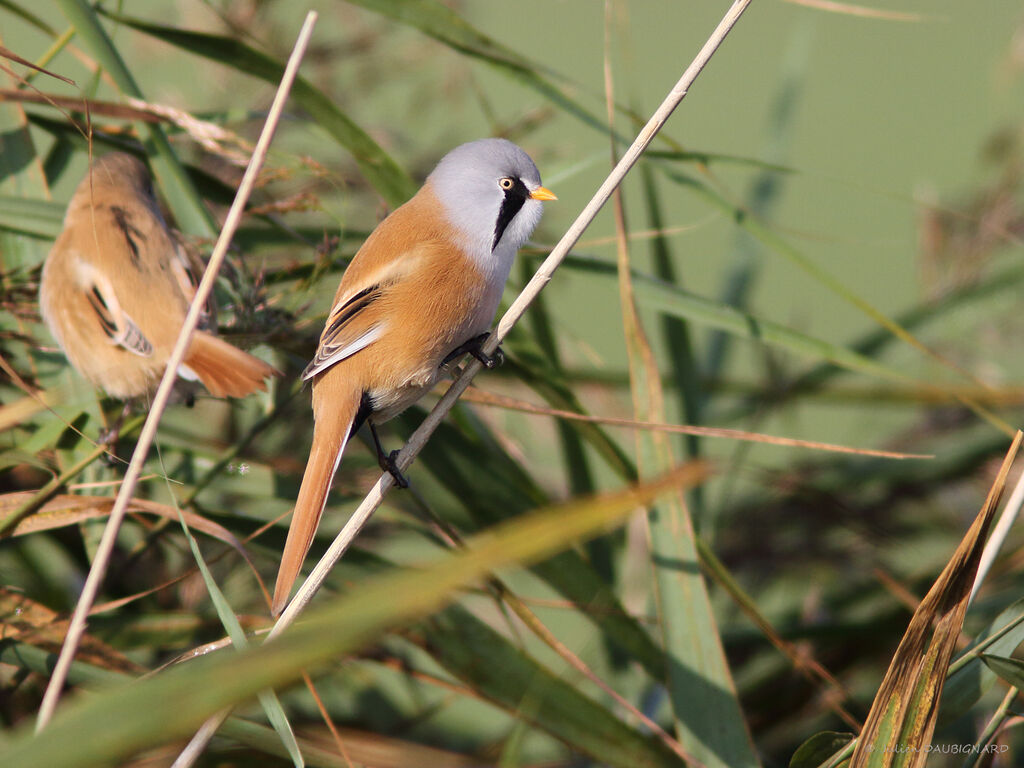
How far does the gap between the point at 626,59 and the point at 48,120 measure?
3.63 ft

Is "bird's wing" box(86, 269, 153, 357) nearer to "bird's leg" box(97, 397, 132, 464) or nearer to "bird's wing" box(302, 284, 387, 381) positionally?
"bird's leg" box(97, 397, 132, 464)

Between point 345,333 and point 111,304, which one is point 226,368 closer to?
point 345,333

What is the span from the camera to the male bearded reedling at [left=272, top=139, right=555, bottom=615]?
1.32 metres

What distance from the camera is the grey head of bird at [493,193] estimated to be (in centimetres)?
146

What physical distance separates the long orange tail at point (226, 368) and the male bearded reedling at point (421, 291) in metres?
0.08

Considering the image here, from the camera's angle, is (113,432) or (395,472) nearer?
(395,472)

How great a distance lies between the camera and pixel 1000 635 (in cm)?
97

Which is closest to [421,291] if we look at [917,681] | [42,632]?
[42,632]

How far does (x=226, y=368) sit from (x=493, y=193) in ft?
1.78

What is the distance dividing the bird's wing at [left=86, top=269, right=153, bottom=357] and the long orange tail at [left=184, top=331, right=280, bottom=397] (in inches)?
7.7

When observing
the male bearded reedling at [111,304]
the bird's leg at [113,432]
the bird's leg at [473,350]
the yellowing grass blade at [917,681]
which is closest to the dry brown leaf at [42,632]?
the bird's leg at [113,432]

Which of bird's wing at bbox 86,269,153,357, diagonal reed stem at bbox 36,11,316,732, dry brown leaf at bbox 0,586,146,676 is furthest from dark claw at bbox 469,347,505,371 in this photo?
dry brown leaf at bbox 0,586,146,676

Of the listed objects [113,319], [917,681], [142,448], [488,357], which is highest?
[113,319]

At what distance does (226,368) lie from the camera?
1.29 metres
